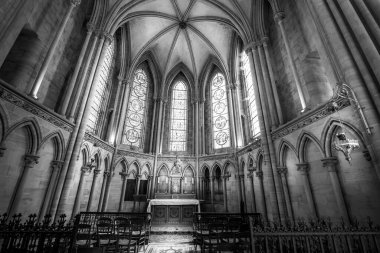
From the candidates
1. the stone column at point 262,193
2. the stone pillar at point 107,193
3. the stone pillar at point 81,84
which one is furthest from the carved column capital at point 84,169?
the stone column at point 262,193

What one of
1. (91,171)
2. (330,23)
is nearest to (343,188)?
(330,23)

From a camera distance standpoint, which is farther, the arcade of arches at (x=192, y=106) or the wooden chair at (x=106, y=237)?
the arcade of arches at (x=192, y=106)

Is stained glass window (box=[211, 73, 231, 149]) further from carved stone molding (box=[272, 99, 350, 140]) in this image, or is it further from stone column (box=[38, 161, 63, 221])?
stone column (box=[38, 161, 63, 221])

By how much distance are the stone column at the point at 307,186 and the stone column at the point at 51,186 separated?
31.3 ft

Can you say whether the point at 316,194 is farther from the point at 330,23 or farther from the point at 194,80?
the point at 194,80

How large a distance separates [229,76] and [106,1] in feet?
33.4

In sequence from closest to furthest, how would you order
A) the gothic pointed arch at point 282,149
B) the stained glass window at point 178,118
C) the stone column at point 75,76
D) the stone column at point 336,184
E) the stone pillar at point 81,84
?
the stone column at point 336,184 → the gothic pointed arch at point 282,149 → the stone column at point 75,76 → the stone pillar at point 81,84 → the stained glass window at point 178,118

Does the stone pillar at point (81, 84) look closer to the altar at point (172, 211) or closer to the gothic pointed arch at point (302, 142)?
the altar at point (172, 211)

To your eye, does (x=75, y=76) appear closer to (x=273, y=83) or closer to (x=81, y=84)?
(x=81, y=84)

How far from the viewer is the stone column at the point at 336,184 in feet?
17.4

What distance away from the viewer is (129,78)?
15.0m

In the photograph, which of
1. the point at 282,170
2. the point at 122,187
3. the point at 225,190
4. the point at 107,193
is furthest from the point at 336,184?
the point at 122,187

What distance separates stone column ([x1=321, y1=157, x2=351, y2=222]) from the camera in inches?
208

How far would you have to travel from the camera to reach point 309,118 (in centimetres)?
674
